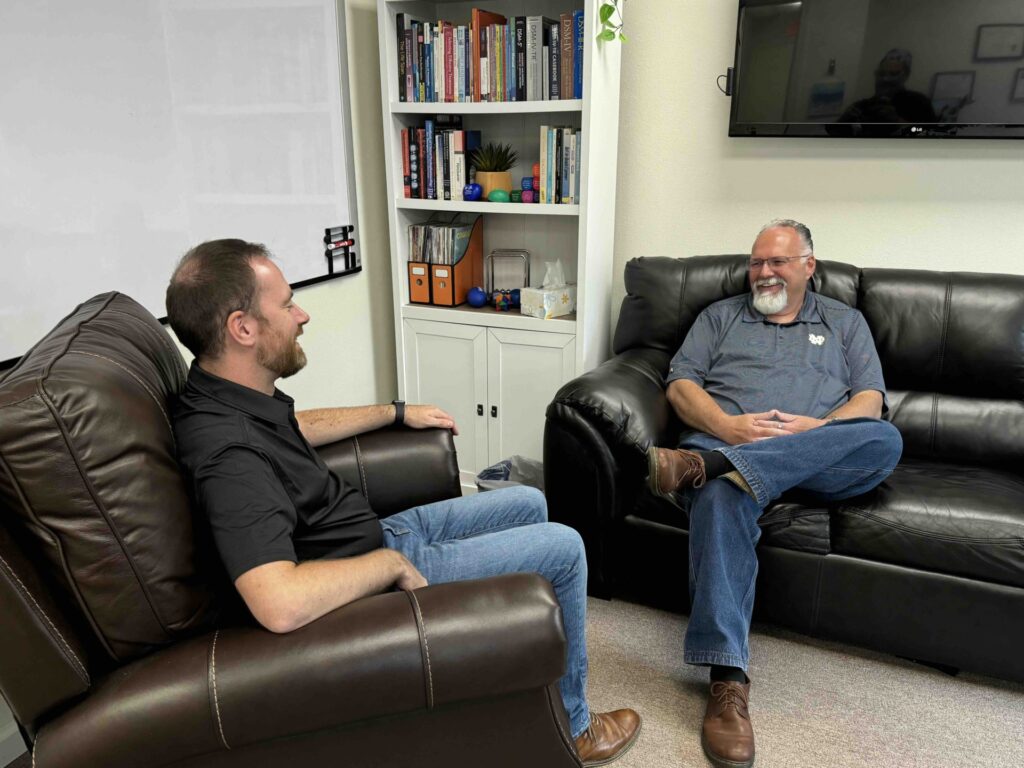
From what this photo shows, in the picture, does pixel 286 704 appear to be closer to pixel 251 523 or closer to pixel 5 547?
pixel 251 523

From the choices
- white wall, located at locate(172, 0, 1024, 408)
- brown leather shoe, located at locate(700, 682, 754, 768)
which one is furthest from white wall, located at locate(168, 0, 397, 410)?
brown leather shoe, located at locate(700, 682, 754, 768)

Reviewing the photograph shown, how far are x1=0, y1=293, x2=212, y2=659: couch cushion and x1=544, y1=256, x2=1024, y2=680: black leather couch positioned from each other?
1.20 m

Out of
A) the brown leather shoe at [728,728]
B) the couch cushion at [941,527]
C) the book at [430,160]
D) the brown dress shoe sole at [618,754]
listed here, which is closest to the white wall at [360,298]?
the book at [430,160]

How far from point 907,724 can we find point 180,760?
164 centimetres

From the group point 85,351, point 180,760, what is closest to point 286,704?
point 180,760

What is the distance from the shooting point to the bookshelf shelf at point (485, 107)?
2.53m

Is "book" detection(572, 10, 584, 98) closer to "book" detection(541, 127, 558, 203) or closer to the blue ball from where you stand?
"book" detection(541, 127, 558, 203)

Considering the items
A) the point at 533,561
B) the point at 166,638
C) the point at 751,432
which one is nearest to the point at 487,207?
the point at 751,432

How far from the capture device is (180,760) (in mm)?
1089

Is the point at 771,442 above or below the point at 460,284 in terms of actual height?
below

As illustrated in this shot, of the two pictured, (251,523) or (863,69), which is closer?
(251,523)

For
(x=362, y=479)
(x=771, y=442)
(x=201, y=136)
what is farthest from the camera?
(x=201, y=136)

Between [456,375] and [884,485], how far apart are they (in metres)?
1.60

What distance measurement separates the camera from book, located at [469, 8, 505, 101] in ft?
8.65
